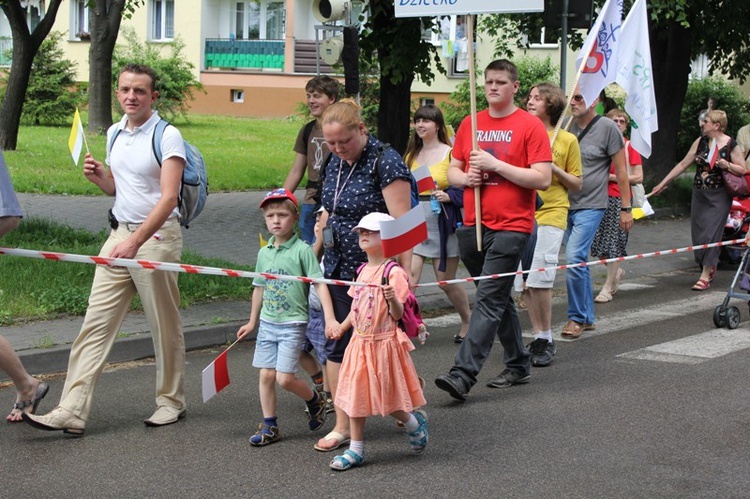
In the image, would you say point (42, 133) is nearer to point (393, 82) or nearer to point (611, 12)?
point (393, 82)

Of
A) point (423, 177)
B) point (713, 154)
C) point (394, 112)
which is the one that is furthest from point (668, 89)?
point (423, 177)

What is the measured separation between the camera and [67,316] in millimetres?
8695

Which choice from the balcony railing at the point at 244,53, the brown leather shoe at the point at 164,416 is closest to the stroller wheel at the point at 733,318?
the brown leather shoe at the point at 164,416

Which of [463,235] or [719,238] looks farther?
[719,238]

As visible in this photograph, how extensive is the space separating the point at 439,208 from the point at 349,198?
2909 mm

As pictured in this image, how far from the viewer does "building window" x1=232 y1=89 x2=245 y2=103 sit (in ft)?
123

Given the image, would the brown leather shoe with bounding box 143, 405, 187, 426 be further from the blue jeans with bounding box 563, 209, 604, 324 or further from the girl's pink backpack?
the blue jeans with bounding box 563, 209, 604, 324

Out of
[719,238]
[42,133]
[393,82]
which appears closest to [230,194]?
[393,82]

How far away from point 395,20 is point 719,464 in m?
9.85

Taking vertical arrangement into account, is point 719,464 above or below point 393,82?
below

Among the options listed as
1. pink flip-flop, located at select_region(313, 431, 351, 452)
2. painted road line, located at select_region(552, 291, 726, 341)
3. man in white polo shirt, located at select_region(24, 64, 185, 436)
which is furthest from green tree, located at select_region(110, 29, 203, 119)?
pink flip-flop, located at select_region(313, 431, 351, 452)

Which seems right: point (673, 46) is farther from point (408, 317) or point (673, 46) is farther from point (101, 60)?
point (408, 317)

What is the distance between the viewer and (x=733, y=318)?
364 inches

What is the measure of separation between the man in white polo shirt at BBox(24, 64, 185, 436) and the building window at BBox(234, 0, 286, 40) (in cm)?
3382
